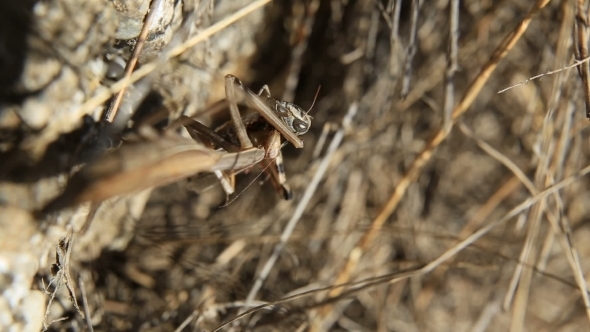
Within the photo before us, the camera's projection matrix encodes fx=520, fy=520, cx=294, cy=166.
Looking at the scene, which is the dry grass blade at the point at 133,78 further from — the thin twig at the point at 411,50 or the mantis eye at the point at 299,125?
the thin twig at the point at 411,50

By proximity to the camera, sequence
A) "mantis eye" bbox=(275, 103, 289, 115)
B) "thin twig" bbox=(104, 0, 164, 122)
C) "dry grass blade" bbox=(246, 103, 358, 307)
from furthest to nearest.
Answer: "dry grass blade" bbox=(246, 103, 358, 307)
"mantis eye" bbox=(275, 103, 289, 115)
"thin twig" bbox=(104, 0, 164, 122)

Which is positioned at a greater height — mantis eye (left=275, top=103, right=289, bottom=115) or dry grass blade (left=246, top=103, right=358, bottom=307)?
mantis eye (left=275, top=103, right=289, bottom=115)

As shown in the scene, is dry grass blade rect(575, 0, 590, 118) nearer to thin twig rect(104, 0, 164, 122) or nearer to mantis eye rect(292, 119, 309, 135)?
mantis eye rect(292, 119, 309, 135)

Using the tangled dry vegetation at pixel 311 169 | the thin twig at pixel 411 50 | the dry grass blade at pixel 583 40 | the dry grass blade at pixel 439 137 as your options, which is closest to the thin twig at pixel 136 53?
the tangled dry vegetation at pixel 311 169

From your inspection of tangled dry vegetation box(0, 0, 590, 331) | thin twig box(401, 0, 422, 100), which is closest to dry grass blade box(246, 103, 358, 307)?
tangled dry vegetation box(0, 0, 590, 331)

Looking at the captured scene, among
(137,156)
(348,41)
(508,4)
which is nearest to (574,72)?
(508,4)

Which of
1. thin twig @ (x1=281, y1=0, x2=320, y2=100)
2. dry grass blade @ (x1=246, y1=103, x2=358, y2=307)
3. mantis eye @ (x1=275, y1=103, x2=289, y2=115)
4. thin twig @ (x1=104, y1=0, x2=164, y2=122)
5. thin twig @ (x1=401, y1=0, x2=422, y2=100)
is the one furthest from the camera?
thin twig @ (x1=281, y1=0, x2=320, y2=100)

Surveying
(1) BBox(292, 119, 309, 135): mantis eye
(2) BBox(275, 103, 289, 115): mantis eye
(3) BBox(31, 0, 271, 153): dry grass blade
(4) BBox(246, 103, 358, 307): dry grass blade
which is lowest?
(4) BBox(246, 103, 358, 307): dry grass blade
